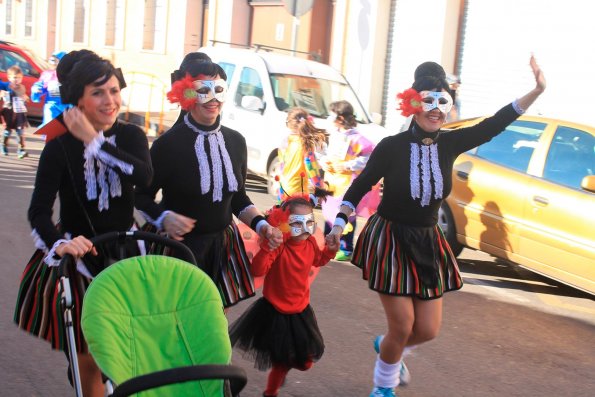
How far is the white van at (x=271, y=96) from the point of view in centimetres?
1198

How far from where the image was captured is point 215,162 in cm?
429

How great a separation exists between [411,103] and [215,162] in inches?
49.1

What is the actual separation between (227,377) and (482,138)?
2644 millimetres

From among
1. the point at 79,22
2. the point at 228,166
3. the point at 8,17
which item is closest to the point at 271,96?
the point at 228,166

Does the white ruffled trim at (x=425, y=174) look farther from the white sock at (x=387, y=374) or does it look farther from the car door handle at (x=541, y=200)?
the car door handle at (x=541, y=200)

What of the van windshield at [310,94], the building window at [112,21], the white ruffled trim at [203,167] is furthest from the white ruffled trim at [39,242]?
the building window at [112,21]

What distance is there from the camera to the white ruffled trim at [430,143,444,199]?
15.4 ft

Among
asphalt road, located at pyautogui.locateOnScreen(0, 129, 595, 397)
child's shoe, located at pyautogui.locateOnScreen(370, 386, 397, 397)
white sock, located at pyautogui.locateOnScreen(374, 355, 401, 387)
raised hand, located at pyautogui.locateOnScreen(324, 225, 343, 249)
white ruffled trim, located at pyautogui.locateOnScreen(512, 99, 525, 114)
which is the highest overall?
white ruffled trim, located at pyautogui.locateOnScreen(512, 99, 525, 114)

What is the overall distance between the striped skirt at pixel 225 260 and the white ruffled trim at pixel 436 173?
3.76 feet

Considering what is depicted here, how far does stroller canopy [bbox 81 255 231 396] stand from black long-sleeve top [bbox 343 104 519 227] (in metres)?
1.66

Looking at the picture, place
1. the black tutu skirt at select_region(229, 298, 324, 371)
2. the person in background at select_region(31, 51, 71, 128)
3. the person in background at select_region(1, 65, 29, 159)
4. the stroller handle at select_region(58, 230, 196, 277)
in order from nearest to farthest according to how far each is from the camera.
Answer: the stroller handle at select_region(58, 230, 196, 277)
the black tutu skirt at select_region(229, 298, 324, 371)
the person in background at select_region(31, 51, 71, 128)
the person in background at select_region(1, 65, 29, 159)

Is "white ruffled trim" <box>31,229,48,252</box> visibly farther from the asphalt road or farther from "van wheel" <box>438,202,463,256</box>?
"van wheel" <box>438,202,463,256</box>

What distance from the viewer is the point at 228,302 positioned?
4301 millimetres

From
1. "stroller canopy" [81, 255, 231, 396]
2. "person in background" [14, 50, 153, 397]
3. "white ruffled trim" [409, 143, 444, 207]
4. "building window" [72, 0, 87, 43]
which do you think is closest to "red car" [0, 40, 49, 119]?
"building window" [72, 0, 87, 43]
